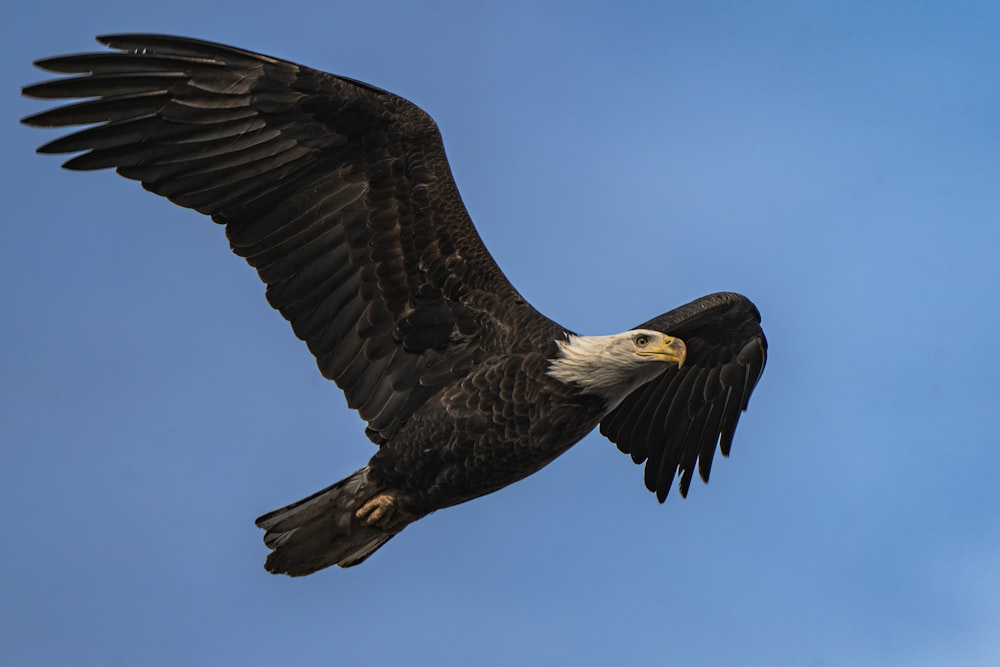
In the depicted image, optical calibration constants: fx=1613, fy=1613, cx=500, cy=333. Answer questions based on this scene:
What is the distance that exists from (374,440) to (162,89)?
2.99 metres

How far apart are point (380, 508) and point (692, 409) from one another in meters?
3.23

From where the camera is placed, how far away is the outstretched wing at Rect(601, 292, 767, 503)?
13.6 metres

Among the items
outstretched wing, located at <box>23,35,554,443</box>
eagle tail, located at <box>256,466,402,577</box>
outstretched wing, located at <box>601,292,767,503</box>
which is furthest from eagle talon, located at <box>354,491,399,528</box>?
outstretched wing, located at <box>601,292,767,503</box>

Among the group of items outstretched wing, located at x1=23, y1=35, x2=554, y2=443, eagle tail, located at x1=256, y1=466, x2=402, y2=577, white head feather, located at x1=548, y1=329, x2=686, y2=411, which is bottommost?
eagle tail, located at x1=256, y1=466, x2=402, y2=577

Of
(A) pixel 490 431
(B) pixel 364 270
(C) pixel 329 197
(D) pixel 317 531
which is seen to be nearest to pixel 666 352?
(A) pixel 490 431

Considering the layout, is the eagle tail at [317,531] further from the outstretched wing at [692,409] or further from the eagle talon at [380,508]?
the outstretched wing at [692,409]

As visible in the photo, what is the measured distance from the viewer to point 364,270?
39.4ft

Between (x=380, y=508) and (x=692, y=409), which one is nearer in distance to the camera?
(x=380, y=508)

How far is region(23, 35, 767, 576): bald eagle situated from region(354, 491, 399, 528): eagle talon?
1 cm

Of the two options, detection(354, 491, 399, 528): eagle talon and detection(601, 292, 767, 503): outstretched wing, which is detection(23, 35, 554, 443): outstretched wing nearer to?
detection(354, 491, 399, 528): eagle talon

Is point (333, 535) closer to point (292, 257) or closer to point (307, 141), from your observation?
point (292, 257)

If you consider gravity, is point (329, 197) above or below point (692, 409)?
above

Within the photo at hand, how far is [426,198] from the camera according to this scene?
463 inches

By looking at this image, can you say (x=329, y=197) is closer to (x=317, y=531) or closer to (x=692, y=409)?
(x=317, y=531)
